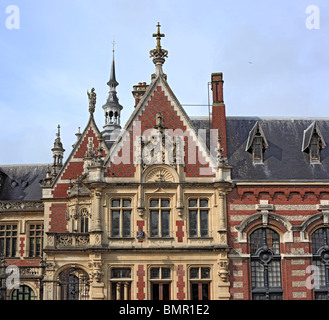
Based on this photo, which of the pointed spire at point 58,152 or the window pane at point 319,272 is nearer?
the window pane at point 319,272

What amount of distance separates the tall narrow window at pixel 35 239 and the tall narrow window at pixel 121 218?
47.3 feet

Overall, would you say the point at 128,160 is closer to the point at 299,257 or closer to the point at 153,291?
the point at 153,291

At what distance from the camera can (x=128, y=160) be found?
114 feet

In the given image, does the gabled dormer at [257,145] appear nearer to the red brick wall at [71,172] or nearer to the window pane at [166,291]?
the window pane at [166,291]

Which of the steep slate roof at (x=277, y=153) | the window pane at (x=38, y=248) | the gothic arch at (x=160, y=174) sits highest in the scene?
the steep slate roof at (x=277, y=153)

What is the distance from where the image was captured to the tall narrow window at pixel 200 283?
33.4 meters

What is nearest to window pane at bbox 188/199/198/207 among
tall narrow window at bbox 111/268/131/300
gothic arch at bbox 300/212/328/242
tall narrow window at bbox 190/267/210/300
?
tall narrow window at bbox 190/267/210/300

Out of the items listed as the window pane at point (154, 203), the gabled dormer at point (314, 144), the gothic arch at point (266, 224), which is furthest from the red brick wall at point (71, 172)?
the gabled dormer at point (314, 144)

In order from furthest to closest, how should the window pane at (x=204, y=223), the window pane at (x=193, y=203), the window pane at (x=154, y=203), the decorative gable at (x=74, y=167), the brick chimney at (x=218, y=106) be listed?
the decorative gable at (x=74, y=167) → the brick chimney at (x=218, y=106) → the window pane at (x=193, y=203) → the window pane at (x=154, y=203) → the window pane at (x=204, y=223)

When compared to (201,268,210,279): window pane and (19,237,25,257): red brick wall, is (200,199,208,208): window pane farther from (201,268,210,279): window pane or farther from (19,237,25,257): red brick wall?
(19,237,25,257): red brick wall

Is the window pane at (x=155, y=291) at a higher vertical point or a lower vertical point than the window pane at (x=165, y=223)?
lower

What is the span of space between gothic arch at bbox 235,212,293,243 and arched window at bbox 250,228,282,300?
17.2 inches

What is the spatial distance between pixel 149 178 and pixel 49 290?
8.16 metres
